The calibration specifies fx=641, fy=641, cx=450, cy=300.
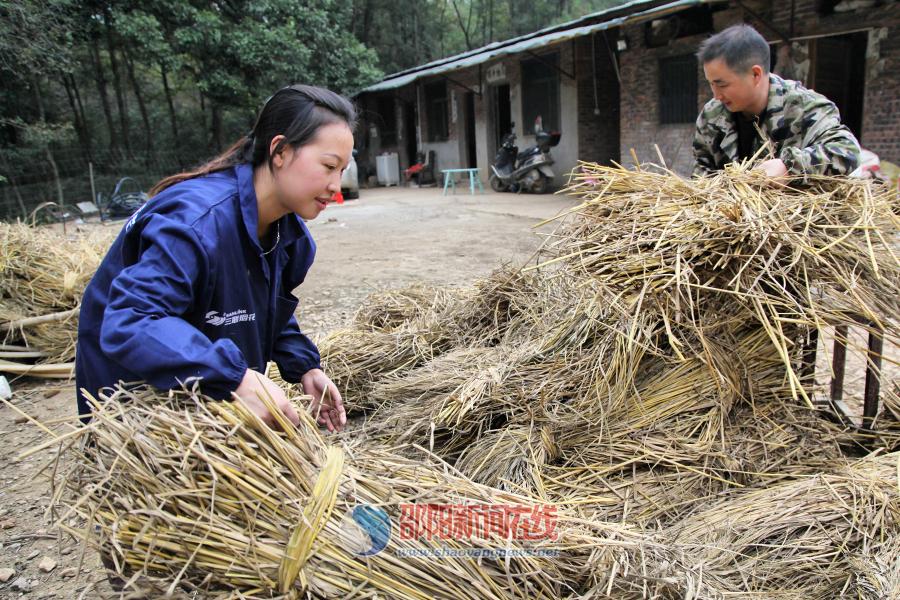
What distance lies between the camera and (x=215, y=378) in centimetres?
112

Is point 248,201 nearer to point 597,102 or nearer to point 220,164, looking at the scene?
point 220,164

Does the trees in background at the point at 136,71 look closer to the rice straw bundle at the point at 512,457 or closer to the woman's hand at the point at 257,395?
the rice straw bundle at the point at 512,457

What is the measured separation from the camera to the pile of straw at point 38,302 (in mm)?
4020

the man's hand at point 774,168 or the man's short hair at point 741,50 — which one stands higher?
the man's short hair at point 741,50

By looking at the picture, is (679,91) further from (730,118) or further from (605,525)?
(605,525)

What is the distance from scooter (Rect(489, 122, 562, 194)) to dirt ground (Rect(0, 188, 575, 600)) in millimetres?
506

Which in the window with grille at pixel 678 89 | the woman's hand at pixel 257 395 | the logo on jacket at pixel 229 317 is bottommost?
the woman's hand at pixel 257 395

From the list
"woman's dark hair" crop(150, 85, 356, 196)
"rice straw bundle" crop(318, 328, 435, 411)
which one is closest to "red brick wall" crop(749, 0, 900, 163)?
"rice straw bundle" crop(318, 328, 435, 411)

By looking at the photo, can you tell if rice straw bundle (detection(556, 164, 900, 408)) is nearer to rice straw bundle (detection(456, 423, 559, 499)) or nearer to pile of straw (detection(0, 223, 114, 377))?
rice straw bundle (detection(456, 423, 559, 499))

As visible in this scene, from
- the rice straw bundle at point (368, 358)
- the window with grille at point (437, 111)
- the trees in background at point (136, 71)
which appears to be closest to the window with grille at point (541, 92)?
the window with grille at point (437, 111)

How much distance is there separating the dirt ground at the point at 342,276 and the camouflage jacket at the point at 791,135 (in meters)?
0.90

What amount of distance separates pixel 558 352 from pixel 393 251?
5400 mm

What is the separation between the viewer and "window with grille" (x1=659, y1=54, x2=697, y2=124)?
9852mm

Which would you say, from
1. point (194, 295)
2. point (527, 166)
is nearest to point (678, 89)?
point (527, 166)
